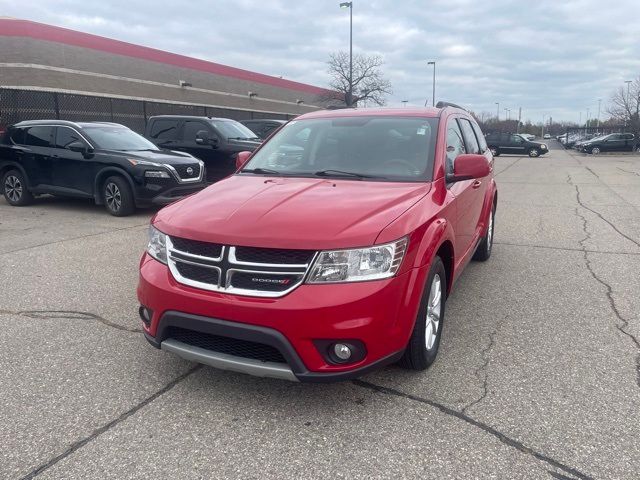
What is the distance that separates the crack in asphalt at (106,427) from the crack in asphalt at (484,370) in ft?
5.83

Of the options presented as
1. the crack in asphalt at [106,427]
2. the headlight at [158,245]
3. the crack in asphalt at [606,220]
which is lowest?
the crack in asphalt at [106,427]

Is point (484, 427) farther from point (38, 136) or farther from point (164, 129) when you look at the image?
point (164, 129)

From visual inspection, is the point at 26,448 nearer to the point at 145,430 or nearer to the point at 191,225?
the point at 145,430

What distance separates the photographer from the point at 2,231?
8180 millimetres

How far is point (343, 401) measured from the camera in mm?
3084

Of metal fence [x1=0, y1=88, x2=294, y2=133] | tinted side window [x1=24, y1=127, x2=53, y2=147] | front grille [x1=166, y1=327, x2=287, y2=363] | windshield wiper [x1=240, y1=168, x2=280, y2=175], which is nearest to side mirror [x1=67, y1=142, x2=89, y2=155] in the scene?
tinted side window [x1=24, y1=127, x2=53, y2=147]

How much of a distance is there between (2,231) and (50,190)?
6.66 ft

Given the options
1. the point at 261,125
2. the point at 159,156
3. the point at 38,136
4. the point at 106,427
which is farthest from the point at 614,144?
the point at 106,427

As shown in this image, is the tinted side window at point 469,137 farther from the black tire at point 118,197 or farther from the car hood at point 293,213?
the black tire at point 118,197

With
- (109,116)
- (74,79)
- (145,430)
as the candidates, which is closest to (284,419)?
(145,430)

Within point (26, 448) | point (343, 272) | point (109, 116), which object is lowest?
point (26, 448)

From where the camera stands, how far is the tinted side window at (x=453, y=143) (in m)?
4.13

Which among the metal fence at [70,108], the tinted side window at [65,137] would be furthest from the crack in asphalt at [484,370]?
the metal fence at [70,108]

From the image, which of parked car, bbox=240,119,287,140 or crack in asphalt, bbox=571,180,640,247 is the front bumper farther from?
parked car, bbox=240,119,287,140
